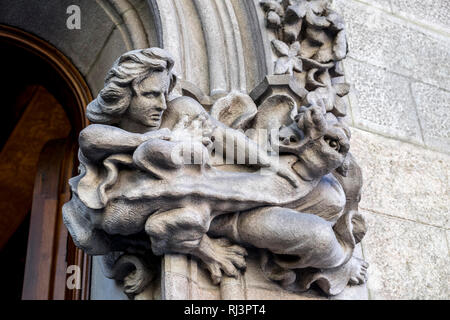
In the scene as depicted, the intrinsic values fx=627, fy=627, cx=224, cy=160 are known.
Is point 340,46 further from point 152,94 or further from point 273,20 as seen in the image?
point 152,94

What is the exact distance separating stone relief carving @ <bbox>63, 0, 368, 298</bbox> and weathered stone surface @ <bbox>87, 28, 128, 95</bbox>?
584 mm

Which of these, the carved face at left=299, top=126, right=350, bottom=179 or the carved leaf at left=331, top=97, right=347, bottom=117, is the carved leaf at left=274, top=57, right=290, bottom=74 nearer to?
the carved leaf at left=331, top=97, right=347, bottom=117

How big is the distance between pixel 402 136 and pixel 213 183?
1016mm

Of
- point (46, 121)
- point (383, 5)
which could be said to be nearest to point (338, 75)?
point (383, 5)

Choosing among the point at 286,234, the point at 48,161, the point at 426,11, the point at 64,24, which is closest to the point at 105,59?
the point at 64,24

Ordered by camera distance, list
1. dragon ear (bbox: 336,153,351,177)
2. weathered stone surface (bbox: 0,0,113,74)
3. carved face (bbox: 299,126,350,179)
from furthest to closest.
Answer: weathered stone surface (bbox: 0,0,113,74), dragon ear (bbox: 336,153,351,177), carved face (bbox: 299,126,350,179)

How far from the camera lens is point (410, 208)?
2146 millimetres

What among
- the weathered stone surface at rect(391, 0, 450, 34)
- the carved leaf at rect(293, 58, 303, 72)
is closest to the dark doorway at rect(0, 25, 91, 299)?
the carved leaf at rect(293, 58, 303, 72)

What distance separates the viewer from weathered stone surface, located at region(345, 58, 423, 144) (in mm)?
2266

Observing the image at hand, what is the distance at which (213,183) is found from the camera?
5.10 feet

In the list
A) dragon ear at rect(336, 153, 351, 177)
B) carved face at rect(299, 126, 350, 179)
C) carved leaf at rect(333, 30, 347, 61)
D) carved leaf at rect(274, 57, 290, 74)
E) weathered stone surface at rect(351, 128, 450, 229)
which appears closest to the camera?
carved face at rect(299, 126, 350, 179)

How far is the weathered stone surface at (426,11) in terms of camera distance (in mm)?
2602

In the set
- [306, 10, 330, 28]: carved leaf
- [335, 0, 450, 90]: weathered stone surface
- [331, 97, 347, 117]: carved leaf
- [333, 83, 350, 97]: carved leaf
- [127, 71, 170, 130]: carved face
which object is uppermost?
[335, 0, 450, 90]: weathered stone surface

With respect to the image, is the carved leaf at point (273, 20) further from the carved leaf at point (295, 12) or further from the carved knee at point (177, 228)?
the carved knee at point (177, 228)
